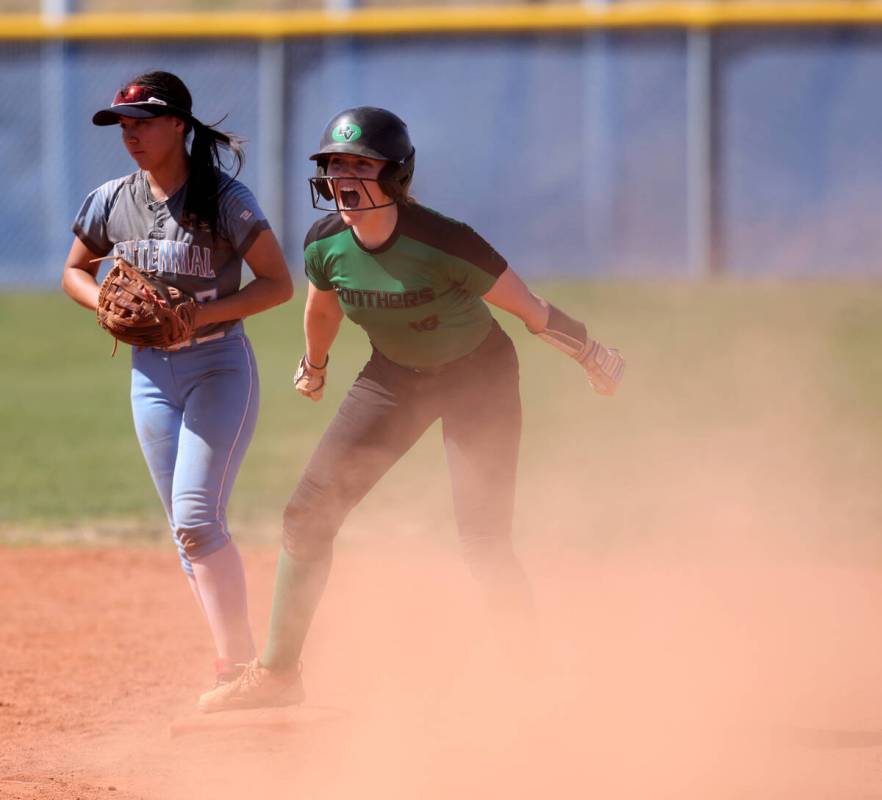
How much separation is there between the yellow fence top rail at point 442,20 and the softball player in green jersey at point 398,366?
12996 millimetres

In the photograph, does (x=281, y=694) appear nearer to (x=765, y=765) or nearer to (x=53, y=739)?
(x=53, y=739)

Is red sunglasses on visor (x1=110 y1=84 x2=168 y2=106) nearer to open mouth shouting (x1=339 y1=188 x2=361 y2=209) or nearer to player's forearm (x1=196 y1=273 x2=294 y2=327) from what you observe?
player's forearm (x1=196 y1=273 x2=294 y2=327)

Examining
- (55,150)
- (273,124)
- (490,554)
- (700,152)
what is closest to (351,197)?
(490,554)

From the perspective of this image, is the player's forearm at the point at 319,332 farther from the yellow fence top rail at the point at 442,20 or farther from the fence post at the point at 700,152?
the yellow fence top rail at the point at 442,20

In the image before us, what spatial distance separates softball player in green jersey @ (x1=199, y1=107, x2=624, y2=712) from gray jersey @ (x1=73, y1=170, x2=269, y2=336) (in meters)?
0.34

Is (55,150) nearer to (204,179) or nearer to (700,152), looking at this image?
(700,152)

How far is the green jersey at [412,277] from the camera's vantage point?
4273 mm

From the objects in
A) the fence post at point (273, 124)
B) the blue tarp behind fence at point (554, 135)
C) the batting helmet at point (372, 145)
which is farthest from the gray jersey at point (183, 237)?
the fence post at point (273, 124)

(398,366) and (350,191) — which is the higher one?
(350,191)

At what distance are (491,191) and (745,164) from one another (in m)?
3.04

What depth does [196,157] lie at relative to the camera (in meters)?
4.71

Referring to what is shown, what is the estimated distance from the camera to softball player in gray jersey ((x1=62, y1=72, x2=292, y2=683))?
15.2 feet

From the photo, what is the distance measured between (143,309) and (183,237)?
32 cm

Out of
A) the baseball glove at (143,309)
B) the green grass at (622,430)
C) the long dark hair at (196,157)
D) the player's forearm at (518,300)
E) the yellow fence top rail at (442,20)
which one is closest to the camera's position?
the player's forearm at (518,300)
